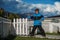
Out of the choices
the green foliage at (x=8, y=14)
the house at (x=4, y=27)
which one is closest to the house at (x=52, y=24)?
the green foliage at (x=8, y=14)

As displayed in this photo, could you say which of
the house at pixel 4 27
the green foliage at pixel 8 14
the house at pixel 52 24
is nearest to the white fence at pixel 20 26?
the house at pixel 4 27

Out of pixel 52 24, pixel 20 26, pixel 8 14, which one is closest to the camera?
pixel 20 26

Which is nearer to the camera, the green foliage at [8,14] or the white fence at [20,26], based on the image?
the white fence at [20,26]

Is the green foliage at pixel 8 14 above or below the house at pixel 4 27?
above

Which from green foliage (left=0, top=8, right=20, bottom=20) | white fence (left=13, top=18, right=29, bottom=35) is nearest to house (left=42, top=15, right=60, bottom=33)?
green foliage (left=0, top=8, right=20, bottom=20)

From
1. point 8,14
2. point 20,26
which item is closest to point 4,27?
point 20,26

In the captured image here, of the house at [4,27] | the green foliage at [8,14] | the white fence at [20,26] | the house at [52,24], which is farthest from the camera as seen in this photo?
the house at [52,24]

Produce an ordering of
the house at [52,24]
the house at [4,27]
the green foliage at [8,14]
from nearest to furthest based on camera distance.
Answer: the house at [4,27] → the green foliage at [8,14] → the house at [52,24]

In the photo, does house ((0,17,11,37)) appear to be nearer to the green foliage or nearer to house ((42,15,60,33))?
the green foliage

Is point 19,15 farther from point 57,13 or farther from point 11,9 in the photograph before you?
point 57,13

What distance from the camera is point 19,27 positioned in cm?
1167

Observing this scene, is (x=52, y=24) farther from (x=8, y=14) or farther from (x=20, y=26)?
(x=20, y=26)

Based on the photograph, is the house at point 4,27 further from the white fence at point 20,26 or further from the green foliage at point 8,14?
the green foliage at point 8,14

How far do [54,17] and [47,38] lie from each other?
5056mm
